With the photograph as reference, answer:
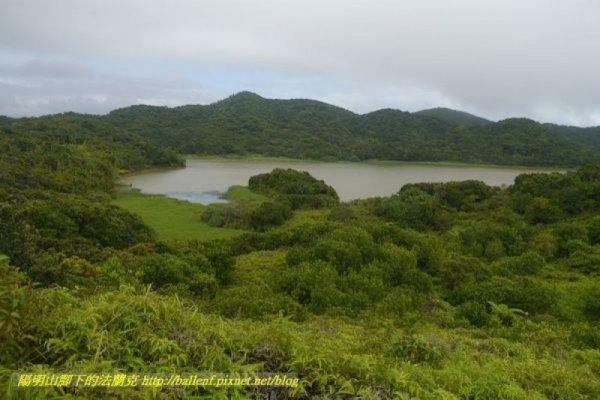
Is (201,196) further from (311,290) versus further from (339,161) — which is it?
(339,161)

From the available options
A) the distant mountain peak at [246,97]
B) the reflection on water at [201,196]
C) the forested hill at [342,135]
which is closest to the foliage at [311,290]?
the reflection on water at [201,196]

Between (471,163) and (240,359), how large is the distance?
108281 mm

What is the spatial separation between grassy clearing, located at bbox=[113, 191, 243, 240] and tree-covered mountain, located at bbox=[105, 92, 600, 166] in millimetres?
65547

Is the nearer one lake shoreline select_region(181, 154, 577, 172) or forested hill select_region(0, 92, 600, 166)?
lake shoreline select_region(181, 154, 577, 172)

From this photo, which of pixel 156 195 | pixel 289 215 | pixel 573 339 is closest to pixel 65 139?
pixel 156 195

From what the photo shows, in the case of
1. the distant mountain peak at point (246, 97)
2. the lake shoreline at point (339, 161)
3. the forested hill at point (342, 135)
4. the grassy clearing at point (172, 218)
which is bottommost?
the grassy clearing at point (172, 218)

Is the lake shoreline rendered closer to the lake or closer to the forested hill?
the forested hill

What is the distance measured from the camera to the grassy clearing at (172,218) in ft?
97.6

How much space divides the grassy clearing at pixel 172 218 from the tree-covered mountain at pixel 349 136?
215 ft

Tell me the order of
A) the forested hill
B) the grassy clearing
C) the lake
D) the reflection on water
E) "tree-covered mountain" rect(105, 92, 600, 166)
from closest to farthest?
the grassy clearing
the reflection on water
the lake
the forested hill
"tree-covered mountain" rect(105, 92, 600, 166)

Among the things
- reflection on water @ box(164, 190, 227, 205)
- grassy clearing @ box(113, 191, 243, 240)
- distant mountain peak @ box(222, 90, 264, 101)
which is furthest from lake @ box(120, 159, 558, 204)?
distant mountain peak @ box(222, 90, 264, 101)

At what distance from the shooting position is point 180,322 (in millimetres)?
3418

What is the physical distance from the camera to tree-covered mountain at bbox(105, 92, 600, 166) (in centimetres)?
10694

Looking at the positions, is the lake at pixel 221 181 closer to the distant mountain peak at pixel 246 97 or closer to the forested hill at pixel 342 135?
the forested hill at pixel 342 135
